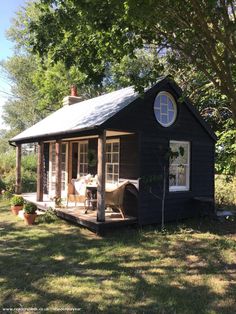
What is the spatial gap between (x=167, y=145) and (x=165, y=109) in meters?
1.11

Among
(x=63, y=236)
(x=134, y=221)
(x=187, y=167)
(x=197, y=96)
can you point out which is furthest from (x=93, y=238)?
(x=197, y=96)

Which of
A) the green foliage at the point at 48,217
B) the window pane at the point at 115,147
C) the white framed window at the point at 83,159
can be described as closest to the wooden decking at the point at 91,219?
the green foliage at the point at 48,217

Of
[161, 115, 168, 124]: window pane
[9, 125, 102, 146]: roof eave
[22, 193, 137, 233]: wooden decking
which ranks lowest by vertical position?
[22, 193, 137, 233]: wooden decking

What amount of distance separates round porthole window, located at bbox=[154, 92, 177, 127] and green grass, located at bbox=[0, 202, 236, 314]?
3.20 meters

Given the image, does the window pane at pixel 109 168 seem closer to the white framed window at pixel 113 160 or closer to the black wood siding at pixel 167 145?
the white framed window at pixel 113 160

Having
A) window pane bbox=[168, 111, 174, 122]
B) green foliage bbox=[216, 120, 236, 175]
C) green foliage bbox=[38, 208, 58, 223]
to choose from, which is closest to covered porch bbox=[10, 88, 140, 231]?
green foliage bbox=[38, 208, 58, 223]

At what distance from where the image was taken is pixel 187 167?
38.4 ft

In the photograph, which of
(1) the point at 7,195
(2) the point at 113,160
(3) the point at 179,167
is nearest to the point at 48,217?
(2) the point at 113,160

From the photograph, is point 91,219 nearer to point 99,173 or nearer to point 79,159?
point 99,173

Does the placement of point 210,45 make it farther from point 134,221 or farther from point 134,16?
point 134,221

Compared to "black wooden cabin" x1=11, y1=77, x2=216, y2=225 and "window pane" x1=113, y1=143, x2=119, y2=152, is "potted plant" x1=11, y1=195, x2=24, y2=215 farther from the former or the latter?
"window pane" x1=113, y1=143, x2=119, y2=152

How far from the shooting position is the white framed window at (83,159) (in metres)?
13.7

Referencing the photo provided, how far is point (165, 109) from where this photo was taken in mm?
11047

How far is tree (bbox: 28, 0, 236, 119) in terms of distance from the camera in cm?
641
